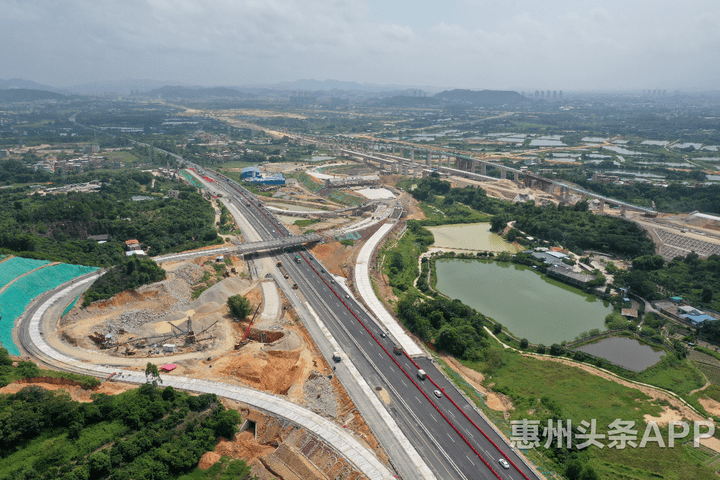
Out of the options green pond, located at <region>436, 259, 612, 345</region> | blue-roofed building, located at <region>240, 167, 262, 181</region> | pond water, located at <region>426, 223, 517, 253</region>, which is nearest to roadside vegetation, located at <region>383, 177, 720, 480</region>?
green pond, located at <region>436, 259, 612, 345</region>

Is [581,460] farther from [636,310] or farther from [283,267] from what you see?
[283,267]

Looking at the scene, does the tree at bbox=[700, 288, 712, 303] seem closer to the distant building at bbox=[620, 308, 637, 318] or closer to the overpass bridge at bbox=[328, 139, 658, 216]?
the distant building at bbox=[620, 308, 637, 318]

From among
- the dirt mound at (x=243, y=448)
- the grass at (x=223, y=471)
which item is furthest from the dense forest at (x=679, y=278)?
the grass at (x=223, y=471)

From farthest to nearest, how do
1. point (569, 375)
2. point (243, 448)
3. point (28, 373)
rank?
point (569, 375) < point (28, 373) < point (243, 448)

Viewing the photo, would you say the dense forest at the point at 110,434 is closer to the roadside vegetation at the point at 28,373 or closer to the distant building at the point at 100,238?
the roadside vegetation at the point at 28,373

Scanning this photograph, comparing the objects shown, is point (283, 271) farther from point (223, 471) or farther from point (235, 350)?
point (223, 471)

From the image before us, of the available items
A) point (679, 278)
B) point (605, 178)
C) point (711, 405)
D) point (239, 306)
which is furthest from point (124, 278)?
point (605, 178)
